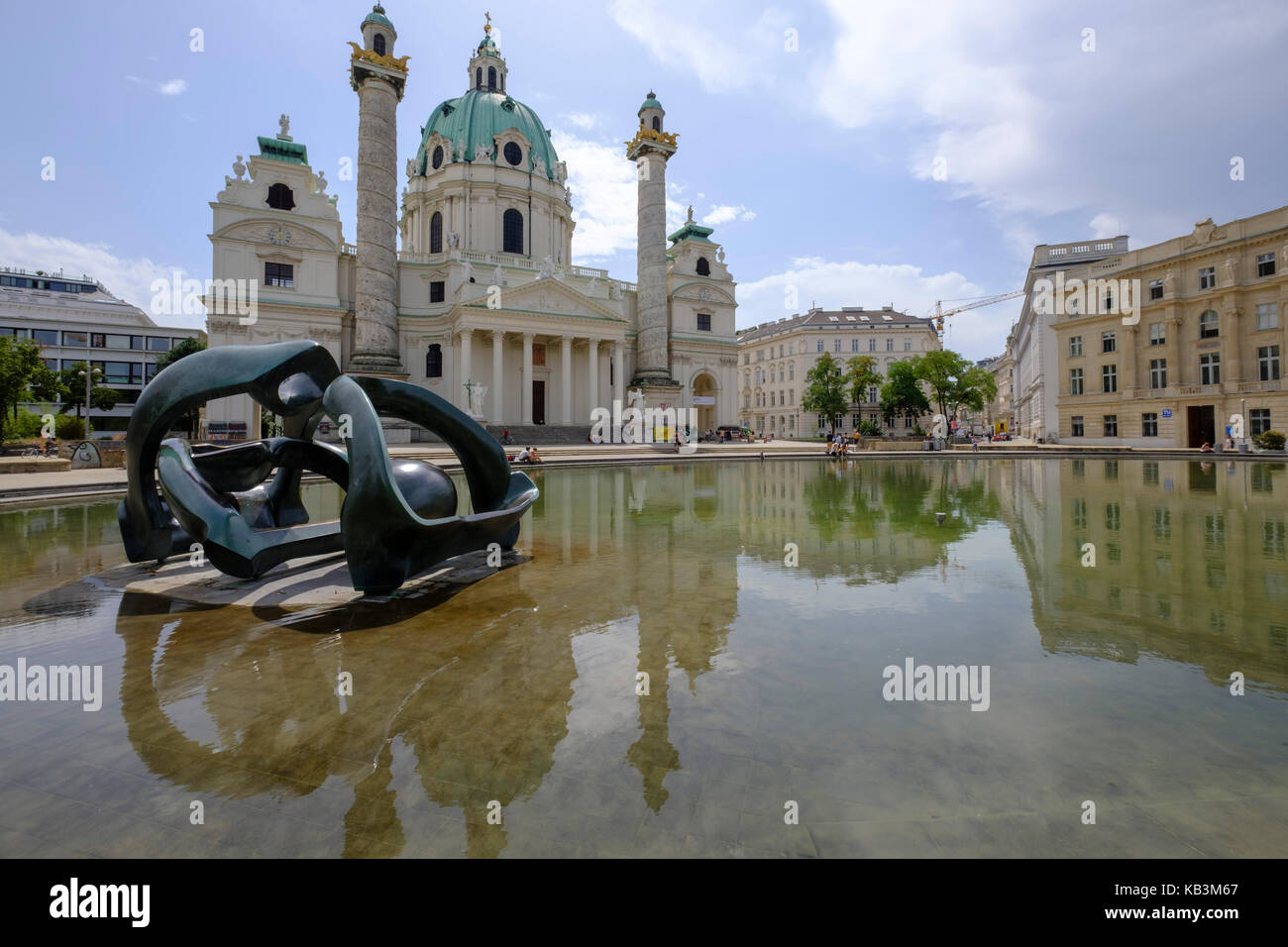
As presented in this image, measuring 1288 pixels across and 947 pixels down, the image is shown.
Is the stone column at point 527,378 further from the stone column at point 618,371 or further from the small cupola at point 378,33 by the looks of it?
the small cupola at point 378,33

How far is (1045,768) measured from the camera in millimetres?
3230

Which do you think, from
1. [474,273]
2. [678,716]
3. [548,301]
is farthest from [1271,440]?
[474,273]

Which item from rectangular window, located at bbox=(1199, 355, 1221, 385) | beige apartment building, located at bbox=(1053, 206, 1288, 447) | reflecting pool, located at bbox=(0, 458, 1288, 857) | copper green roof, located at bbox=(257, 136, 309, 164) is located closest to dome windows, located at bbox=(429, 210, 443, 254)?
copper green roof, located at bbox=(257, 136, 309, 164)

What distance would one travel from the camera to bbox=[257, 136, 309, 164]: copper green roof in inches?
1686

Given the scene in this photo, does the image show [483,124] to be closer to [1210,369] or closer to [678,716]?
[1210,369]

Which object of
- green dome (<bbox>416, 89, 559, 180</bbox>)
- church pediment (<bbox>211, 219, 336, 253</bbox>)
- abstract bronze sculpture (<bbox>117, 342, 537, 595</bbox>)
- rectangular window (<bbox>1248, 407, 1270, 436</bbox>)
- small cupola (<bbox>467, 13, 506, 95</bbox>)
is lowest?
abstract bronze sculpture (<bbox>117, 342, 537, 595</bbox>)

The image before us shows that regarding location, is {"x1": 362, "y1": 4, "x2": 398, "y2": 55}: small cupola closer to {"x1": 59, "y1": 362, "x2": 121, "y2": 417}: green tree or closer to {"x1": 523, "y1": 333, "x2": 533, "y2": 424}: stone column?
{"x1": 523, "y1": 333, "x2": 533, "y2": 424}: stone column

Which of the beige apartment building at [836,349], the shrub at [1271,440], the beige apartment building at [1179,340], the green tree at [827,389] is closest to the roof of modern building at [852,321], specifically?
the beige apartment building at [836,349]

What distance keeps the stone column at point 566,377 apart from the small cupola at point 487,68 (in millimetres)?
29560

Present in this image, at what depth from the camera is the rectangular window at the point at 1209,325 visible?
39469mm

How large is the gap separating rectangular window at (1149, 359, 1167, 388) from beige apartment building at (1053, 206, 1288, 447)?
7cm

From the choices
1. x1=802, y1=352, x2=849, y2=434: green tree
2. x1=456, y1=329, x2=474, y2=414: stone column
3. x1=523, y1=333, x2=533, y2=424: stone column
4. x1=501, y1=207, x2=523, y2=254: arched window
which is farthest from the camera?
x1=802, y1=352, x2=849, y2=434: green tree

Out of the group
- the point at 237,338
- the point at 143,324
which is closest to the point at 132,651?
the point at 237,338
